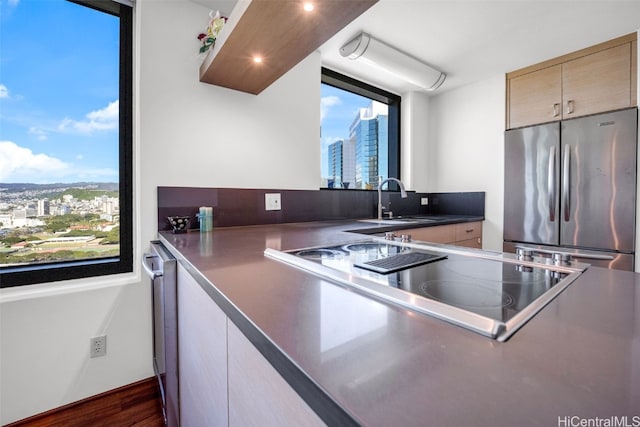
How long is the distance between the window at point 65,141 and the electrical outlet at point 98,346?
0.33 meters

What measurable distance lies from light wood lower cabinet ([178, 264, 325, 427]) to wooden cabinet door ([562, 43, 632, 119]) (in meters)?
2.91

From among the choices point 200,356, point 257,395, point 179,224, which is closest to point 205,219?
point 179,224

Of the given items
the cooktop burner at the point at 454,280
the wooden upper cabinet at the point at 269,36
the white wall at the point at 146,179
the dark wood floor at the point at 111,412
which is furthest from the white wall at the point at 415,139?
the dark wood floor at the point at 111,412

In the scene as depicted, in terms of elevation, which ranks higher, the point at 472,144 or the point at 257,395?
the point at 472,144

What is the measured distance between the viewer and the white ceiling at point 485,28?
171 centimetres

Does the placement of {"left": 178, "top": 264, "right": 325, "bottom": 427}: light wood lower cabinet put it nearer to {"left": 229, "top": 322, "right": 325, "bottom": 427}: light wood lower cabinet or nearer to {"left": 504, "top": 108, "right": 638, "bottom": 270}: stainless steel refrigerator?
{"left": 229, "top": 322, "right": 325, "bottom": 427}: light wood lower cabinet

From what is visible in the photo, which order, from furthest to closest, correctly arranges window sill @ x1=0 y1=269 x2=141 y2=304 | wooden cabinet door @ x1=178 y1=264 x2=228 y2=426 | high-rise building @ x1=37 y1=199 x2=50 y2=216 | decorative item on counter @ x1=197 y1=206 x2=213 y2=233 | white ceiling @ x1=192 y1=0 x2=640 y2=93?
1. white ceiling @ x1=192 y1=0 x2=640 y2=93
2. decorative item on counter @ x1=197 y1=206 x2=213 y2=233
3. high-rise building @ x1=37 y1=199 x2=50 y2=216
4. window sill @ x1=0 y1=269 x2=141 y2=304
5. wooden cabinet door @ x1=178 y1=264 x2=228 y2=426

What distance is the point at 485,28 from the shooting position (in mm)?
1931

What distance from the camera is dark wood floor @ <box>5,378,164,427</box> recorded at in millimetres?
1296

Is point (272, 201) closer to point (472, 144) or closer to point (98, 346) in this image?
point (98, 346)

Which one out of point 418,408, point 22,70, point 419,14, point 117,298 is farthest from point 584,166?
point 22,70

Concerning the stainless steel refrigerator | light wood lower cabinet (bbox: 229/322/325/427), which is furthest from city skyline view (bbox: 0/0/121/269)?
the stainless steel refrigerator

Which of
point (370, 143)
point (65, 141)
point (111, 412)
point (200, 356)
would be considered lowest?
point (111, 412)

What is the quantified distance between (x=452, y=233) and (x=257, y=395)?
222 centimetres
